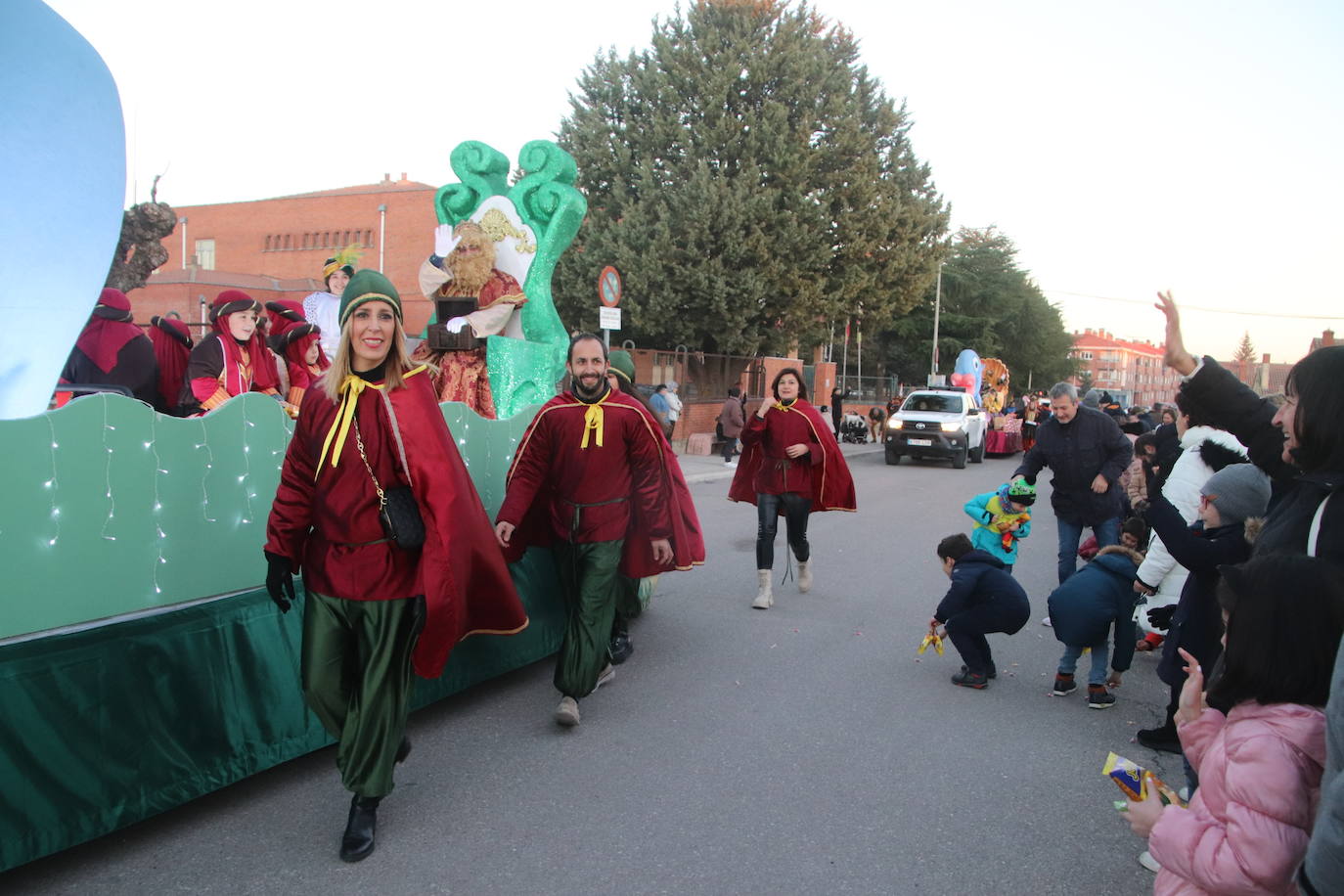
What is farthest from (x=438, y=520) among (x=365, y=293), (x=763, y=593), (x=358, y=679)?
(x=763, y=593)

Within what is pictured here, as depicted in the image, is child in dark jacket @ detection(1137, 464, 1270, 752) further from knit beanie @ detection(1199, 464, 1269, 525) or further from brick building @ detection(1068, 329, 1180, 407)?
brick building @ detection(1068, 329, 1180, 407)

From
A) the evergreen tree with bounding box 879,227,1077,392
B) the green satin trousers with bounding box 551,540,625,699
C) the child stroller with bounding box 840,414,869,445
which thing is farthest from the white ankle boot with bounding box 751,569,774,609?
the evergreen tree with bounding box 879,227,1077,392

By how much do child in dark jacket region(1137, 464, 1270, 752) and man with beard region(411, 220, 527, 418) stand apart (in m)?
6.62

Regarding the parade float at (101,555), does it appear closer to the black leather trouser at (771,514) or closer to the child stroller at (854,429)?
the black leather trouser at (771,514)

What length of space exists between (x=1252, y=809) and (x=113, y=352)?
5.60 metres

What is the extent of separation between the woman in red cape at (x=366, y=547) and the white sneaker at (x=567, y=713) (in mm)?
1075

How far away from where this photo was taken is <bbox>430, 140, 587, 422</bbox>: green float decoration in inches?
358

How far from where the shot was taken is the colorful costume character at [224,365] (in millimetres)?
5148

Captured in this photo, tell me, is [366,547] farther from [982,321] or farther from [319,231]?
[319,231]

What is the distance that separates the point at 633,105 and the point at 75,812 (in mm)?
20540

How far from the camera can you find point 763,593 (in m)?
6.71

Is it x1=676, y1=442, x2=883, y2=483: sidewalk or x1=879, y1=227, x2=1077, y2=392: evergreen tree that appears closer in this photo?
x1=676, y1=442, x2=883, y2=483: sidewalk

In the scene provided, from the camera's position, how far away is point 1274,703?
1969 millimetres

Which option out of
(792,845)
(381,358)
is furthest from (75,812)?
(792,845)
